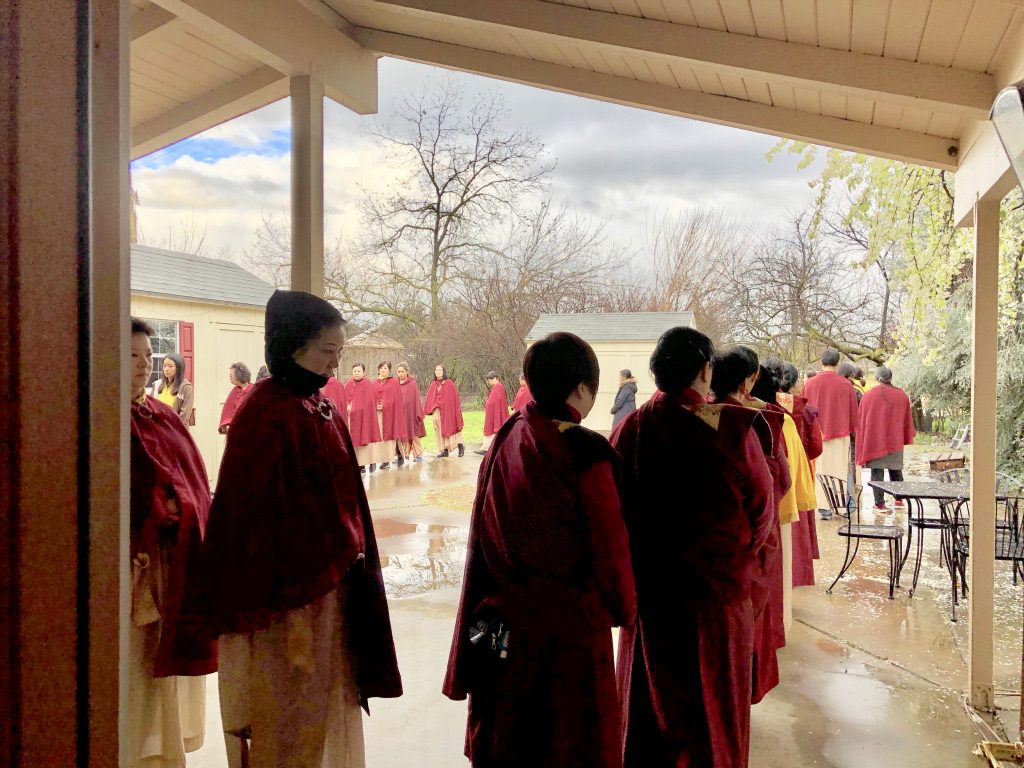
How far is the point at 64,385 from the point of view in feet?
2.31

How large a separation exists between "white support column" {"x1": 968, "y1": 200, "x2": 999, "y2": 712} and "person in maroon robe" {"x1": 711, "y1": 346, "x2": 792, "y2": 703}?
3.20 ft

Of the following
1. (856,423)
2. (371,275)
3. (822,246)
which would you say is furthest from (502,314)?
(856,423)

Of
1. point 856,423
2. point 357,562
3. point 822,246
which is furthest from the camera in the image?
point 822,246

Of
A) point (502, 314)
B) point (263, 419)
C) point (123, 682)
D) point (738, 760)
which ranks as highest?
point (502, 314)

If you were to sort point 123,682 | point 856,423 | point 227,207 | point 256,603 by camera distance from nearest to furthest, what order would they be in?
point 123,682 < point 256,603 < point 856,423 < point 227,207

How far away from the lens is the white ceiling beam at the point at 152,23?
379 cm

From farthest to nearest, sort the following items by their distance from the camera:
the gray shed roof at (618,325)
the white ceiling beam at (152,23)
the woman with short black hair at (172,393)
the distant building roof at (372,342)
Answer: the distant building roof at (372,342), the gray shed roof at (618,325), the woman with short black hair at (172,393), the white ceiling beam at (152,23)

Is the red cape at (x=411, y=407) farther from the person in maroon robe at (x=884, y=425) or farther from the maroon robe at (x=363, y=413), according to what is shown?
the person in maroon robe at (x=884, y=425)

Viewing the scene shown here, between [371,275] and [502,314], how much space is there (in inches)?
213

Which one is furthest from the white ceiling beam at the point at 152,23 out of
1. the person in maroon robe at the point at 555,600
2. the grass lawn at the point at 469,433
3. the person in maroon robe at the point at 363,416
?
the grass lawn at the point at 469,433

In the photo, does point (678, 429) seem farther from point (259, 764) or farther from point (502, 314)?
point (502, 314)

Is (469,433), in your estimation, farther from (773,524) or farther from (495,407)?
(773,524)

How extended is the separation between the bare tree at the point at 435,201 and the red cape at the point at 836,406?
743 inches

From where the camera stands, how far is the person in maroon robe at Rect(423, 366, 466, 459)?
15359mm
